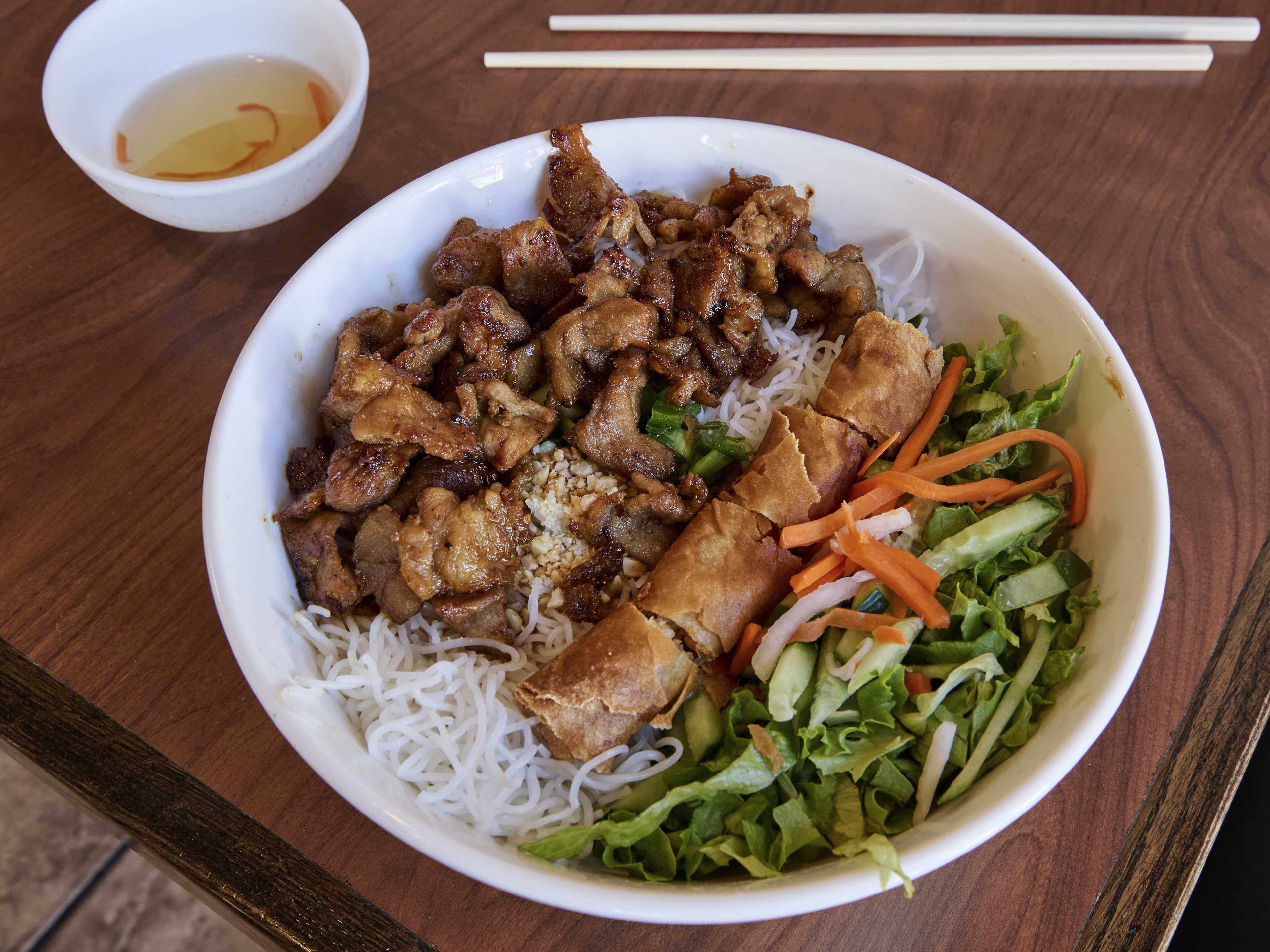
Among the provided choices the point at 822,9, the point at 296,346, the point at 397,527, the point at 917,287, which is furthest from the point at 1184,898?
the point at 822,9

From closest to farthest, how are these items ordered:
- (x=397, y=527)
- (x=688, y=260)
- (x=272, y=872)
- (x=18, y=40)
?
1. (x=272, y=872)
2. (x=397, y=527)
3. (x=688, y=260)
4. (x=18, y=40)

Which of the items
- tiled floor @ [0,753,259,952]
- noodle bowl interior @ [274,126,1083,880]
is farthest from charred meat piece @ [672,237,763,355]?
tiled floor @ [0,753,259,952]

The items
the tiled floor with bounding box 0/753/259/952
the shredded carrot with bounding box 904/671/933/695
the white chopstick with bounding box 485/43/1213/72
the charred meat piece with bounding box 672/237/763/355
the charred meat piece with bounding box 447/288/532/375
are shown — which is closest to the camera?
the shredded carrot with bounding box 904/671/933/695

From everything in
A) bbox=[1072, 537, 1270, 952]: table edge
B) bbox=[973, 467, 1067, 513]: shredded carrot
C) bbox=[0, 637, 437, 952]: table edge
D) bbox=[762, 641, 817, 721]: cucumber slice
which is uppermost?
bbox=[973, 467, 1067, 513]: shredded carrot

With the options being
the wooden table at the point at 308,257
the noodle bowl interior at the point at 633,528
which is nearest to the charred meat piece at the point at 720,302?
the noodle bowl interior at the point at 633,528

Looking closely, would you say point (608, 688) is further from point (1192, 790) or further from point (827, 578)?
point (1192, 790)

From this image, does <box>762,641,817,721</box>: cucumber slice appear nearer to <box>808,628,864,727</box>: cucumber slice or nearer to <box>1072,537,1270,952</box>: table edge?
<box>808,628,864,727</box>: cucumber slice

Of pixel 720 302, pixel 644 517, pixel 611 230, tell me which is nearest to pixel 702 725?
pixel 644 517

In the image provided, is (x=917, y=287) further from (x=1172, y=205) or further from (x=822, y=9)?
(x=822, y=9)
